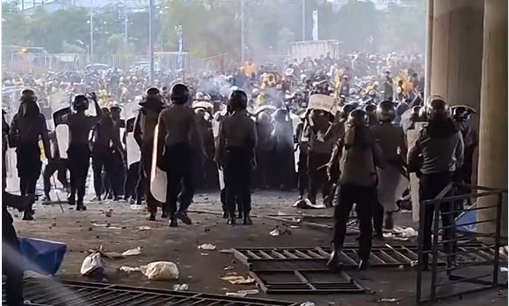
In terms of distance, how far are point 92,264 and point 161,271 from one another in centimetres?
22

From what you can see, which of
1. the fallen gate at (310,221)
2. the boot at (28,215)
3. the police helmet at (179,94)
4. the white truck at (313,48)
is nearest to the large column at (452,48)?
the white truck at (313,48)

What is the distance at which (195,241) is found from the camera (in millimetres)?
3225

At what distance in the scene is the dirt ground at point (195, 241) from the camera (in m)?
2.60

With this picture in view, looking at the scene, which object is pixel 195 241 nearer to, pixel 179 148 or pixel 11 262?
pixel 179 148

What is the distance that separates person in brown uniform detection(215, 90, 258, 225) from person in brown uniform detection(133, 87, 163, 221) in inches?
10.5

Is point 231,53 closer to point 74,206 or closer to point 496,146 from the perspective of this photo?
point 74,206

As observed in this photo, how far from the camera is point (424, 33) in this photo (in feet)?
12.3

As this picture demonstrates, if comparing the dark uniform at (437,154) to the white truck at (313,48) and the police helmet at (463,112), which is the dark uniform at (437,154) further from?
the white truck at (313,48)

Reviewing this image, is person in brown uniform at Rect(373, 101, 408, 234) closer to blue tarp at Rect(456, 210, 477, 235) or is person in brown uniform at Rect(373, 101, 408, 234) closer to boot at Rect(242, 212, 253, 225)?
blue tarp at Rect(456, 210, 477, 235)

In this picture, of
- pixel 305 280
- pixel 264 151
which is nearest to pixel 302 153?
pixel 264 151

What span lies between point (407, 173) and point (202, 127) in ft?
3.13

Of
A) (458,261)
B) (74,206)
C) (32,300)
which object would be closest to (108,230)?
(74,206)

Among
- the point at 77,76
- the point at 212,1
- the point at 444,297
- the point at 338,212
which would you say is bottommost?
the point at 444,297

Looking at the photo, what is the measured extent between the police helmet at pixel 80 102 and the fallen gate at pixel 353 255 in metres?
0.76
